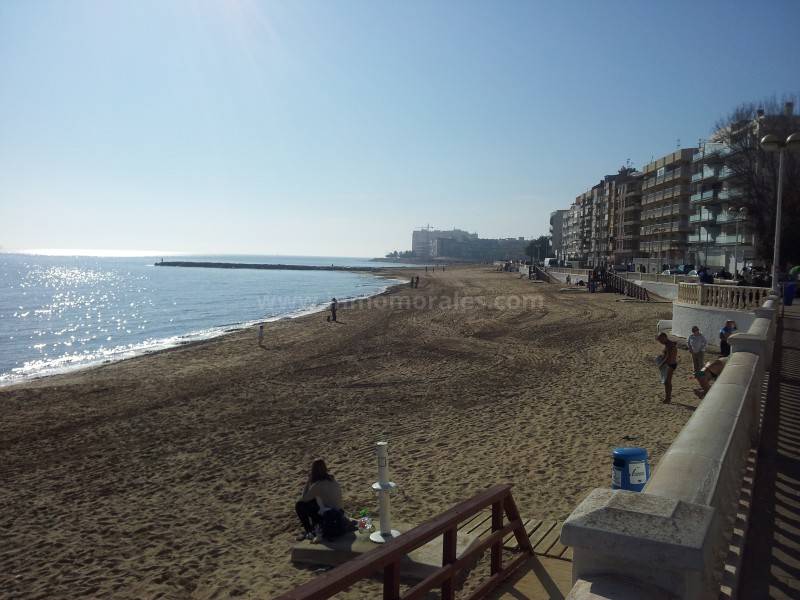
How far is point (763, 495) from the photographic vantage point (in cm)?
504

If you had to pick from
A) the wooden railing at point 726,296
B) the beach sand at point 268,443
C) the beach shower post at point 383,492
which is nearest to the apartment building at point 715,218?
the wooden railing at point 726,296

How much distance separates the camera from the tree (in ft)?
115

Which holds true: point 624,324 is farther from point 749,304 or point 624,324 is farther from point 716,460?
point 716,460

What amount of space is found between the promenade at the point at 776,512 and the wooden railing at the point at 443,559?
70.4 inches

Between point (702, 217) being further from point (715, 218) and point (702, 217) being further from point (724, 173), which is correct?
point (724, 173)

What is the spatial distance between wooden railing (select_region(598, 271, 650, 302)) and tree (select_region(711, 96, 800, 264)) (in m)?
7.77

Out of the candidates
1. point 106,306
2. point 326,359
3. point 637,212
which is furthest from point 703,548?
point 637,212

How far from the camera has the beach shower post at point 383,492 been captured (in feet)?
20.6

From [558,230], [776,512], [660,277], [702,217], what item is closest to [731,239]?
[702,217]

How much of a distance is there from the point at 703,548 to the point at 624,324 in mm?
27465

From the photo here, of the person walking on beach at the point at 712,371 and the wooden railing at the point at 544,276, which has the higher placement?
the person walking on beach at the point at 712,371

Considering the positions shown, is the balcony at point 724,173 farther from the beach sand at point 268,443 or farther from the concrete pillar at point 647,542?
the concrete pillar at point 647,542

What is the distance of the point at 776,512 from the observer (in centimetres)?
470

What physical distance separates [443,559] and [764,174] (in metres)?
40.5
